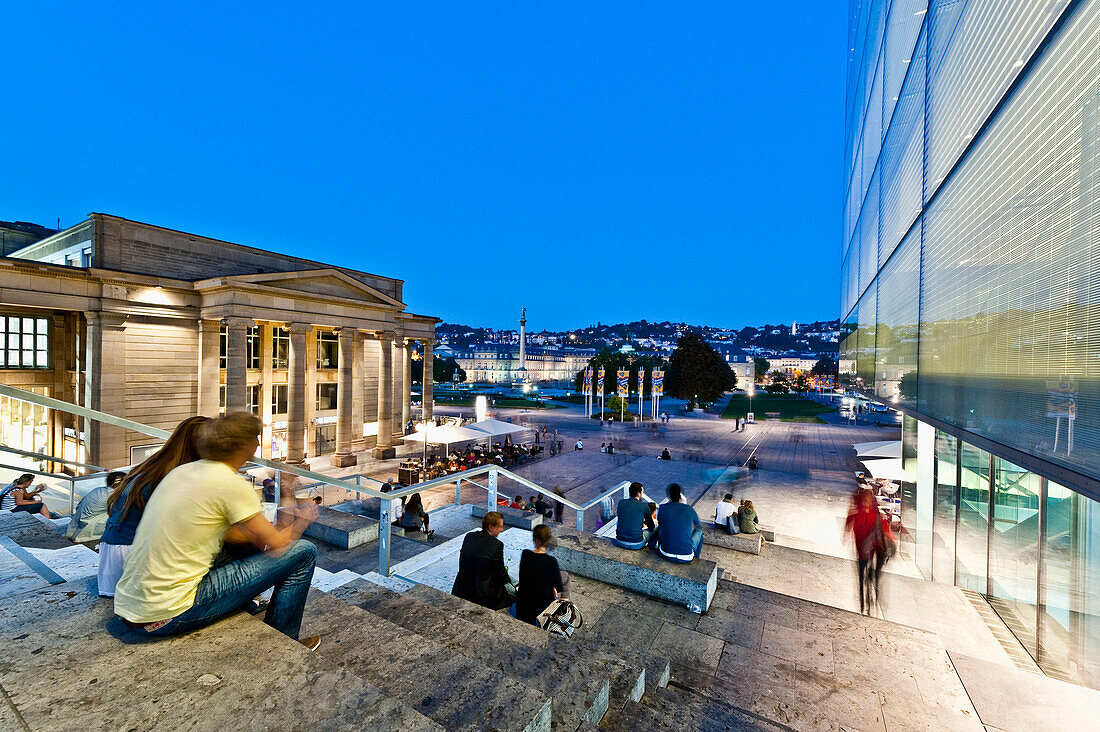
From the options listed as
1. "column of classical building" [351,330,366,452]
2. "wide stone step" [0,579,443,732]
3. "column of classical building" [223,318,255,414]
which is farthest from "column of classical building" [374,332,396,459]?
"wide stone step" [0,579,443,732]

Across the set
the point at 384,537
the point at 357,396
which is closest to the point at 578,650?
the point at 384,537

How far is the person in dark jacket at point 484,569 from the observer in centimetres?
440

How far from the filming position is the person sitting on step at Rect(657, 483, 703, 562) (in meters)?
5.79

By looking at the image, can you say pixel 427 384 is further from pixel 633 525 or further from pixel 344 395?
pixel 633 525

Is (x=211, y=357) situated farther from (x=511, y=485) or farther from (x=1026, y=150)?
(x=1026, y=150)

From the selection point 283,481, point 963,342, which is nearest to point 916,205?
point 963,342

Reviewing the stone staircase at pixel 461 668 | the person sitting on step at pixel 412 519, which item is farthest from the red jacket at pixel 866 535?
the person sitting on step at pixel 412 519

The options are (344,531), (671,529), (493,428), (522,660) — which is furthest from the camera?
(493,428)

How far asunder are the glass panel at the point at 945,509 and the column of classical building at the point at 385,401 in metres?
26.2

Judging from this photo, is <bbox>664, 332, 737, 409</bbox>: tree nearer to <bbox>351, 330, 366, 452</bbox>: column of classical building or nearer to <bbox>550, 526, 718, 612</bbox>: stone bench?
<bbox>351, 330, 366, 452</bbox>: column of classical building

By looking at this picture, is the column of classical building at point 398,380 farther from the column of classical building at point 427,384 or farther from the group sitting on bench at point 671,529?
the group sitting on bench at point 671,529

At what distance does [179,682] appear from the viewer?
2215mm

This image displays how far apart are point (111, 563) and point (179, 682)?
1301 mm

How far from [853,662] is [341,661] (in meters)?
4.84
